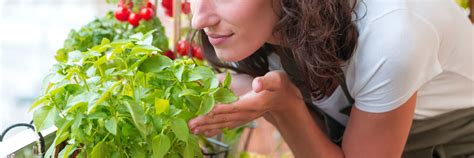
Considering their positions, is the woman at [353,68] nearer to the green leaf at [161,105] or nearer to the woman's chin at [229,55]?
the woman's chin at [229,55]

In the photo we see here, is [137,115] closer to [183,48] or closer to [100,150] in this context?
[100,150]

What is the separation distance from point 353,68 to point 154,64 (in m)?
0.38

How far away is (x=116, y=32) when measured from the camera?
4.24 ft

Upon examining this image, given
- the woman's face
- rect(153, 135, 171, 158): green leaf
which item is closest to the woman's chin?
the woman's face

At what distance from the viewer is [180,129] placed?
77 centimetres

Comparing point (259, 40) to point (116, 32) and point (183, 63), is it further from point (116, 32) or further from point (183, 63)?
point (116, 32)

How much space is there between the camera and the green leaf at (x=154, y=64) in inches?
31.8

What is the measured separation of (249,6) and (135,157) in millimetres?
275

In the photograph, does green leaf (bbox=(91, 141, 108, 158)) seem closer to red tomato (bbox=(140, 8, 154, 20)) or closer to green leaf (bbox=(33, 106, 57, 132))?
green leaf (bbox=(33, 106, 57, 132))

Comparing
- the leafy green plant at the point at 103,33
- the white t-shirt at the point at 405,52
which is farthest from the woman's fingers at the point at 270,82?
the leafy green plant at the point at 103,33

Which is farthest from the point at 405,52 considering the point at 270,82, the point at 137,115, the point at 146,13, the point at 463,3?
the point at 463,3

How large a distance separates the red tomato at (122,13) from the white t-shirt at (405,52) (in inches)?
17.5

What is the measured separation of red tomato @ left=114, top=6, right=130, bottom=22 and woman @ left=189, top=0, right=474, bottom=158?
0.20 meters

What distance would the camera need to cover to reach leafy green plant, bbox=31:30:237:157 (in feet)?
2.47
